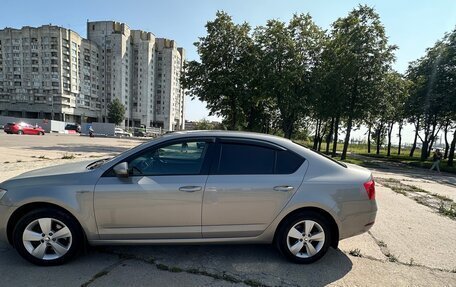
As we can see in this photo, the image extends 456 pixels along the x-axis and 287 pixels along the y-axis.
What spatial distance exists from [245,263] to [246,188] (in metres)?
0.96

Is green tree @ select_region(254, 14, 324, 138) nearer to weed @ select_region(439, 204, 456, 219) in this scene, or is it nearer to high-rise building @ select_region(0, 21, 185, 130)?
weed @ select_region(439, 204, 456, 219)

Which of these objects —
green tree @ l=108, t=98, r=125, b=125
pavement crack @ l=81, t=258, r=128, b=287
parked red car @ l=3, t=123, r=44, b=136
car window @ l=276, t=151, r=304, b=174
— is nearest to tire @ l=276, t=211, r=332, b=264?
car window @ l=276, t=151, r=304, b=174

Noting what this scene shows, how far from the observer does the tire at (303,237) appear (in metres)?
3.42

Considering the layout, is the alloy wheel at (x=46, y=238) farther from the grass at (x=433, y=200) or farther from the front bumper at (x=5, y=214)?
the grass at (x=433, y=200)

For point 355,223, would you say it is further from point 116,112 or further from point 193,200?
point 116,112

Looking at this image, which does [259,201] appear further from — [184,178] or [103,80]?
[103,80]

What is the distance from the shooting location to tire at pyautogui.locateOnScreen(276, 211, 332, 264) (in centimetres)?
342

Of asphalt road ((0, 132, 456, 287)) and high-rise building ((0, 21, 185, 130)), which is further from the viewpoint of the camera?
high-rise building ((0, 21, 185, 130))

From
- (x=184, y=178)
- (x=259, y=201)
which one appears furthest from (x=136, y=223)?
(x=259, y=201)

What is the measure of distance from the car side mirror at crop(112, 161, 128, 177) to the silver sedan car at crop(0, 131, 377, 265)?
1 centimetres

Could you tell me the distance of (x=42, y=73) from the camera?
86438mm

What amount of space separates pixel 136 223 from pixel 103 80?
10738cm

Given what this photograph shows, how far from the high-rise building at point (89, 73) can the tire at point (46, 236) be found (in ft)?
247

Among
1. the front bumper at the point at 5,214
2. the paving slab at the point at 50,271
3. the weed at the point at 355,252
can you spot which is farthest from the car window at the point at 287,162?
the front bumper at the point at 5,214
